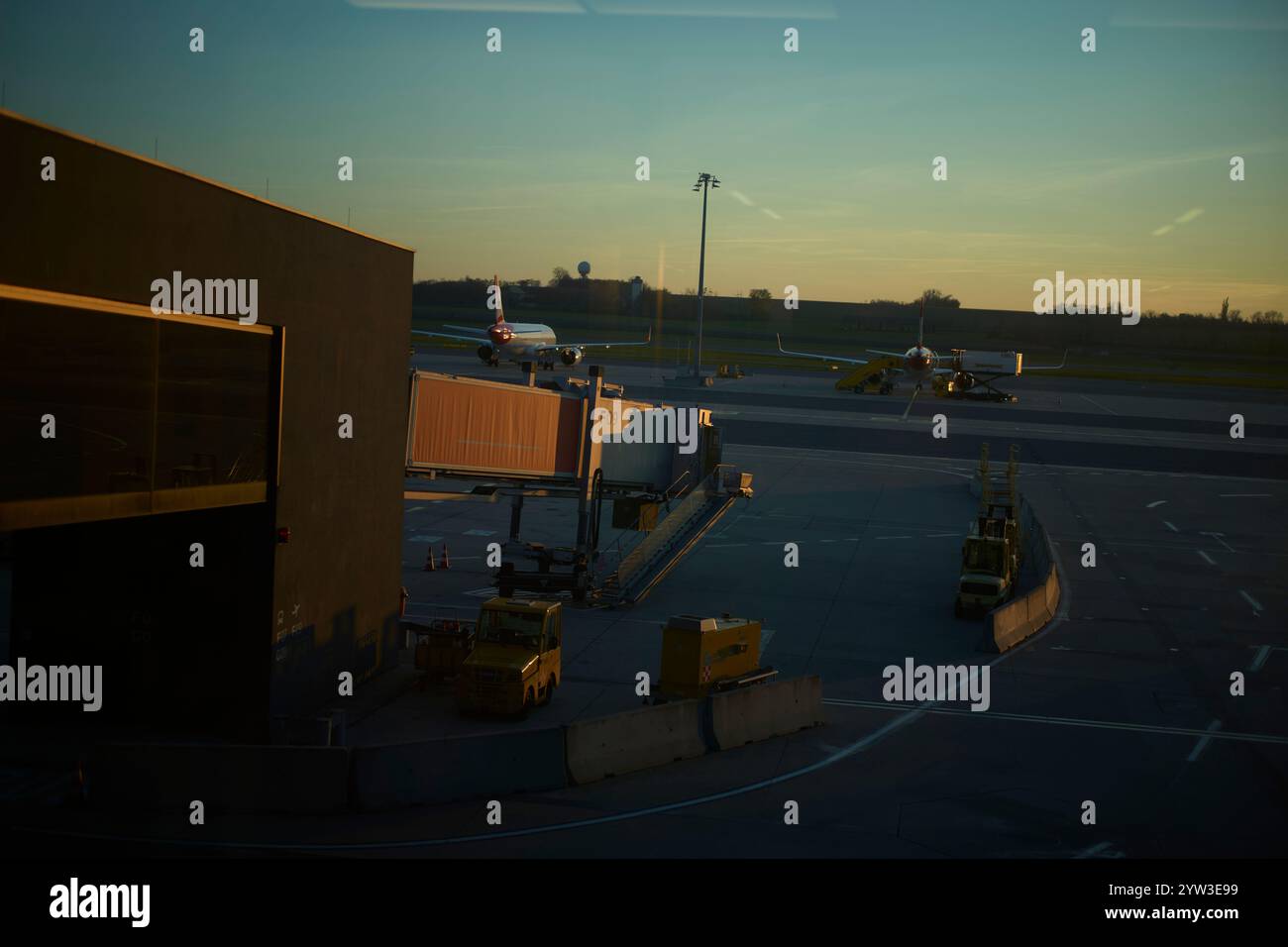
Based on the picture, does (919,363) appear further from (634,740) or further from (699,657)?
(634,740)

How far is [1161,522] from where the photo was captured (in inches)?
2283

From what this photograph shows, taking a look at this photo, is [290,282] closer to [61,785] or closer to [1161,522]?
[61,785]

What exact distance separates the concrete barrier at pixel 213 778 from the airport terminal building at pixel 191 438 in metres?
4.12

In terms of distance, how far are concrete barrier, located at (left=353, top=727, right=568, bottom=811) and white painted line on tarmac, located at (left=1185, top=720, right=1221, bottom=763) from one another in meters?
13.4

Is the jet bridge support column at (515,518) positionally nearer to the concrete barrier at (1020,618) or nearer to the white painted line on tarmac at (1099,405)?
the concrete barrier at (1020,618)

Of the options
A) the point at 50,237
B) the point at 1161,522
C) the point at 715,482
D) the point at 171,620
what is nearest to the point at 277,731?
the point at 171,620

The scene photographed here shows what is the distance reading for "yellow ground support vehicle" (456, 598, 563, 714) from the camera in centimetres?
2478

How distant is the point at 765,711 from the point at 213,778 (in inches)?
444

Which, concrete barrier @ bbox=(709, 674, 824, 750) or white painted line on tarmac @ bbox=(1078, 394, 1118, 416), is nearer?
concrete barrier @ bbox=(709, 674, 824, 750)

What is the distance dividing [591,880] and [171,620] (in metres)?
11.9

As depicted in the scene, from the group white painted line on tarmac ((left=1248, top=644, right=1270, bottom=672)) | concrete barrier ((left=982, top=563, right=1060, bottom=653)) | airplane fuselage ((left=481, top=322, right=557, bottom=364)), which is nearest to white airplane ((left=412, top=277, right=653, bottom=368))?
airplane fuselage ((left=481, top=322, right=557, bottom=364))

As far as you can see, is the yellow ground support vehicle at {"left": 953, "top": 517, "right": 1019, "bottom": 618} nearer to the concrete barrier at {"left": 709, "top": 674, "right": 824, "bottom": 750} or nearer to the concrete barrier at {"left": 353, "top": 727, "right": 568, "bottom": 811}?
the concrete barrier at {"left": 709, "top": 674, "right": 824, "bottom": 750}

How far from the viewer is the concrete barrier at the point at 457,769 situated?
19.7 meters

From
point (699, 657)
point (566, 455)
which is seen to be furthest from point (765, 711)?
point (566, 455)
